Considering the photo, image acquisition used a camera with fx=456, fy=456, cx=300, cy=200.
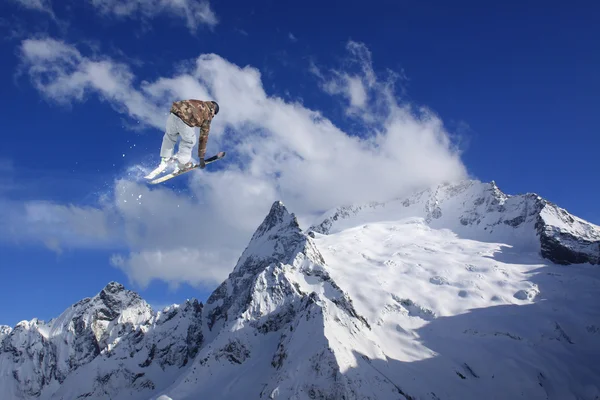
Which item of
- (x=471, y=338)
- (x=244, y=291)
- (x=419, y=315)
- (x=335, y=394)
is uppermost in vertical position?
(x=244, y=291)

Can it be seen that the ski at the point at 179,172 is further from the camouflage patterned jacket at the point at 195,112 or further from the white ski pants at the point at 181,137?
the camouflage patterned jacket at the point at 195,112

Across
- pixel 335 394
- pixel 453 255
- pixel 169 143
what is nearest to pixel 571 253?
pixel 453 255

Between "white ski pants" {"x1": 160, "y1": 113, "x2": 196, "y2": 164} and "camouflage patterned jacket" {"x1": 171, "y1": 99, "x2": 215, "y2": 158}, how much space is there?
31cm

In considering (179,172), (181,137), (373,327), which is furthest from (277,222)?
(181,137)

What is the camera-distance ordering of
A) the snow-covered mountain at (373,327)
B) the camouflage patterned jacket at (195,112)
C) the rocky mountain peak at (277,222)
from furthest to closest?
the rocky mountain peak at (277,222), the snow-covered mountain at (373,327), the camouflage patterned jacket at (195,112)

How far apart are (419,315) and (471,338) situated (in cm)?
1925

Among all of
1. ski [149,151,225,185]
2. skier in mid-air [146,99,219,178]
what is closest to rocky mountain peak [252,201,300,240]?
ski [149,151,225,185]

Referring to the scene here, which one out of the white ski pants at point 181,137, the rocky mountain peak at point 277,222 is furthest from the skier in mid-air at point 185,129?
the rocky mountain peak at point 277,222

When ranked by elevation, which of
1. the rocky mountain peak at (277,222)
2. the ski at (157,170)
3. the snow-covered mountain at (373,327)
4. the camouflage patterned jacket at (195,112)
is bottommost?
the ski at (157,170)

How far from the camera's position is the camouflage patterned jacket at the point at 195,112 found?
61.8 feet

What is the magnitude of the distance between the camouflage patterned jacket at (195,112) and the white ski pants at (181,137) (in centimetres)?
31

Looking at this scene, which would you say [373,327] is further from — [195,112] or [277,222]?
[195,112]

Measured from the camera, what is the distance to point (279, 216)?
18175 centimetres

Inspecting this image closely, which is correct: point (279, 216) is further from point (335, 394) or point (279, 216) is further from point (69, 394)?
point (335, 394)
